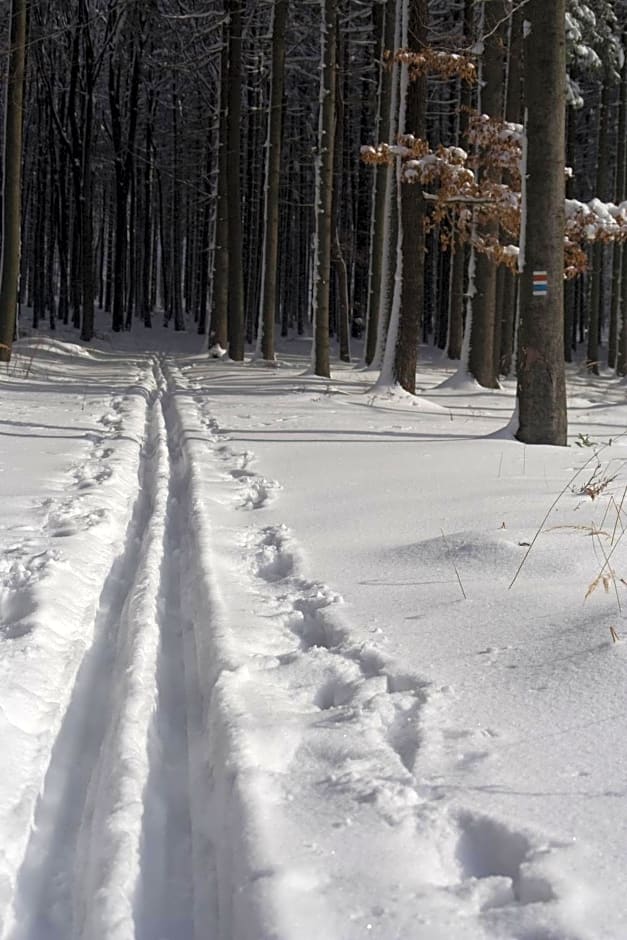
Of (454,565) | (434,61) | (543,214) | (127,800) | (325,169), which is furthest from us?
(325,169)

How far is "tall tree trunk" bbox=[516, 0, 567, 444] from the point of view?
26.6 ft

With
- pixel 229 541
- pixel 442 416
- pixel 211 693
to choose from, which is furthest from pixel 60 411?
pixel 211 693

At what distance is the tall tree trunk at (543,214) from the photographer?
26.6ft

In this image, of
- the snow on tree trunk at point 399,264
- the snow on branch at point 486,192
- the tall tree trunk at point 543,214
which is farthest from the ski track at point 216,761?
the snow on tree trunk at point 399,264

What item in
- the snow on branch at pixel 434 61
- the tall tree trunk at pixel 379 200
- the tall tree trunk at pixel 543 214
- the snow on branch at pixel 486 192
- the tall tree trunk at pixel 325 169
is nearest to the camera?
the tall tree trunk at pixel 543 214

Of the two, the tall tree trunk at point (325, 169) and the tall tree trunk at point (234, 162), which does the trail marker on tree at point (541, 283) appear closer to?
the tall tree trunk at point (325, 169)

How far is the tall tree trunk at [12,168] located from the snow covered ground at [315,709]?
10.7 metres

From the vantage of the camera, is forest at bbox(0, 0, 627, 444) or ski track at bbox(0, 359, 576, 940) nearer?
ski track at bbox(0, 359, 576, 940)

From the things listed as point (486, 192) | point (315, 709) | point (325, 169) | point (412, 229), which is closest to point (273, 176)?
point (325, 169)

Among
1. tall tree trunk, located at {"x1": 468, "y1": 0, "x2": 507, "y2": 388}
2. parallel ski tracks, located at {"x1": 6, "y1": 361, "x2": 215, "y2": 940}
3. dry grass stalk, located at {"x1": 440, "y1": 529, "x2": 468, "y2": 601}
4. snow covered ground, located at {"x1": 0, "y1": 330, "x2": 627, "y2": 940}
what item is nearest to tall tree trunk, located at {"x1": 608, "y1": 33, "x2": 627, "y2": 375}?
tall tree trunk, located at {"x1": 468, "y1": 0, "x2": 507, "y2": 388}

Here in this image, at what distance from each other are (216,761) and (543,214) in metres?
6.69

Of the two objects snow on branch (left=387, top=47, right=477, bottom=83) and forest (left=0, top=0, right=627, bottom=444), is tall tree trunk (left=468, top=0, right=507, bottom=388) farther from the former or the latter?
snow on branch (left=387, top=47, right=477, bottom=83)

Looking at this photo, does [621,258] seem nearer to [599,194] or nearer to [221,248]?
[599,194]

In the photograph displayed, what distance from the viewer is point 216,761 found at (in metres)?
2.85
